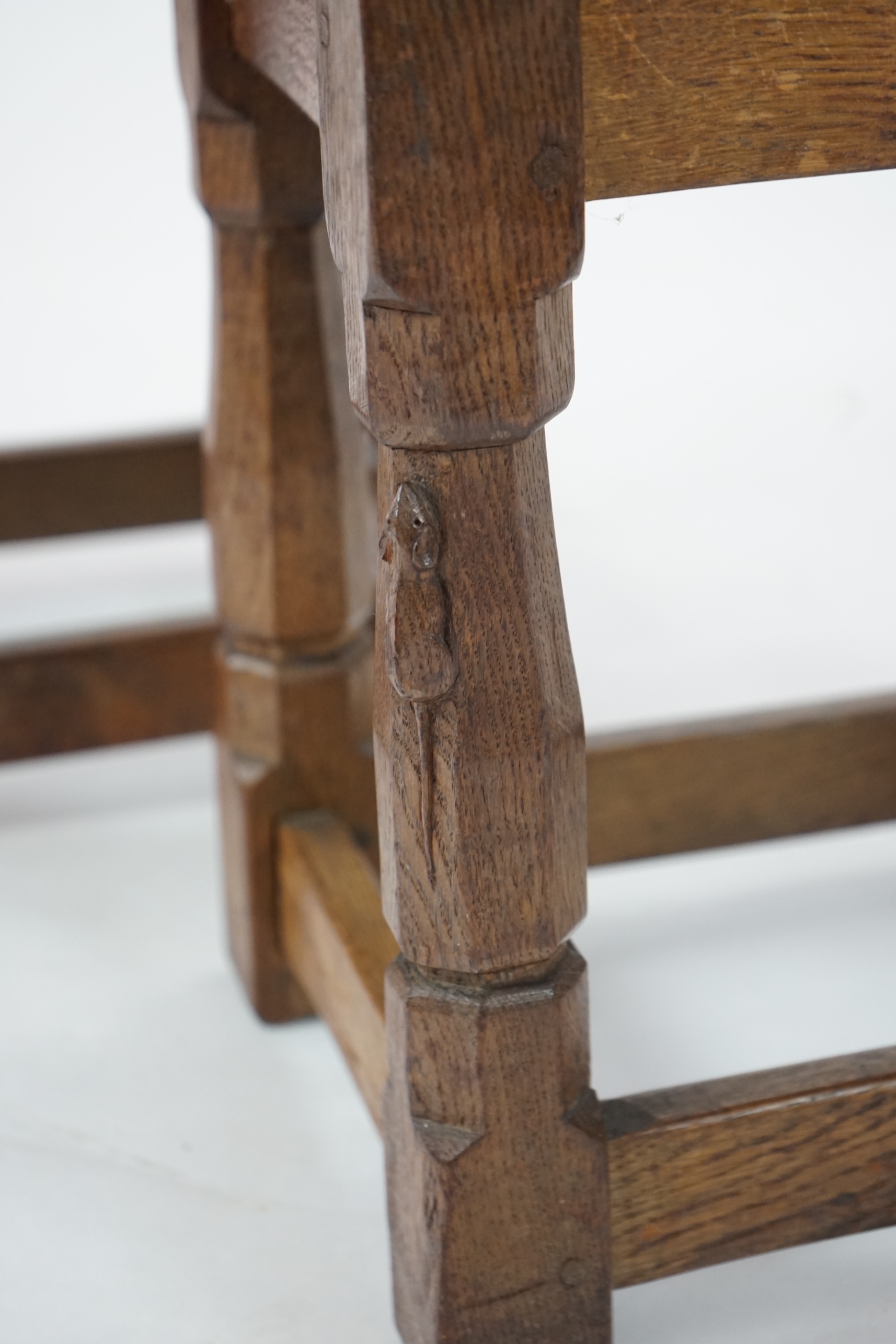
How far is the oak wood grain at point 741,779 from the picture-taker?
122cm

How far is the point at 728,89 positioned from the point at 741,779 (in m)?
0.61

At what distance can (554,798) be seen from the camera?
78 centimetres

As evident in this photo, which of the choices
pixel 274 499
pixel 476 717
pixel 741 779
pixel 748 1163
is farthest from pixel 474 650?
pixel 741 779

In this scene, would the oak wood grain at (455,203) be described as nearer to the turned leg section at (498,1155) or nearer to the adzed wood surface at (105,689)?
the turned leg section at (498,1155)

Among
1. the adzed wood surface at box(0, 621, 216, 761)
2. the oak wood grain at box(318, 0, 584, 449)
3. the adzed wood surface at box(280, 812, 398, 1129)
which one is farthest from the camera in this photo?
the adzed wood surface at box(0, 621, 216, 761)

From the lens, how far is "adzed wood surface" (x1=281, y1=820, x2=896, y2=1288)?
850 millimetres

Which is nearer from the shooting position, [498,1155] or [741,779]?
[498,1155]

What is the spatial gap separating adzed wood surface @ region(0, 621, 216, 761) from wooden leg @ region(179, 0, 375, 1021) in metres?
0.24

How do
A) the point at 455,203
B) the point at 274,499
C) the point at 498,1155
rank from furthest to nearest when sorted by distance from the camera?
the point at 274,499 → the point at 498,1155 → the point at 455,203

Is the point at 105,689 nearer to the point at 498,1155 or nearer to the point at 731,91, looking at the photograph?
the point at 498,1155

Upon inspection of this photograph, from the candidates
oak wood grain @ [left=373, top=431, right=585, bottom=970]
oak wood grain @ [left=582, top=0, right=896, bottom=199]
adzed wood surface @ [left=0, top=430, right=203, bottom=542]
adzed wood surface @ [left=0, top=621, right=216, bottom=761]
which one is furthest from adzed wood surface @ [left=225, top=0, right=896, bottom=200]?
adzed wood surface @ [left=0, top=430, right=203, bottom=542]

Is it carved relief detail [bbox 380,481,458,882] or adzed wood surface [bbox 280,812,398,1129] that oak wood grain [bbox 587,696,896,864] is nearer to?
adzed wood surface [bbox 280,812,398,1129]

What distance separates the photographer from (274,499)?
1.15 meters

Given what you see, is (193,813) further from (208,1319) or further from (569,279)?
(569,279)
